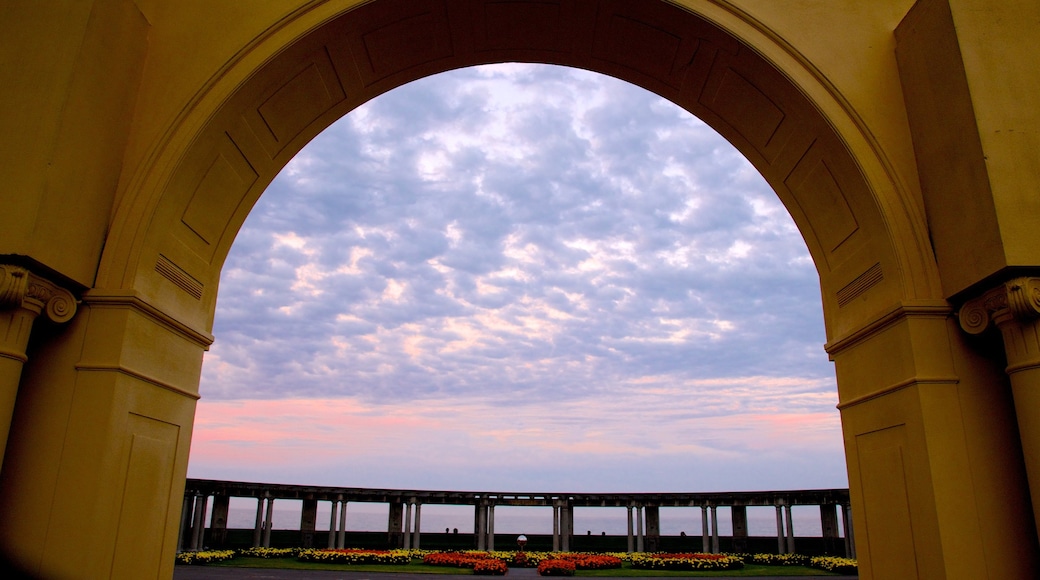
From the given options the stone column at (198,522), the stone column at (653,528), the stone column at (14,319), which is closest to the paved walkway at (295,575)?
the stone column at (198,522)

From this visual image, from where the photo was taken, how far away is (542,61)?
8.55m

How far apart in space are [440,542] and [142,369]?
99.0ft

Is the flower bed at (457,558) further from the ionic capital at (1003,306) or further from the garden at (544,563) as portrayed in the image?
the ionic capital at (1003,306)

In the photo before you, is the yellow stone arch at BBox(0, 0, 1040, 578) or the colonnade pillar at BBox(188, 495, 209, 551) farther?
the colonnade pillar at BBox(188, 495, 209, 551)

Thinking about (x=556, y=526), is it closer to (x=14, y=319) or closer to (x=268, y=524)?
(x=268, y=524)

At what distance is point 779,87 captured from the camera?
695 centimetres

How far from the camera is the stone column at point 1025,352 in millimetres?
5238

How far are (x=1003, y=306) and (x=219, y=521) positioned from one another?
30.0 meters

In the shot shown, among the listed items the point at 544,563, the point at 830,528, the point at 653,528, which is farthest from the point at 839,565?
the point at 544,563

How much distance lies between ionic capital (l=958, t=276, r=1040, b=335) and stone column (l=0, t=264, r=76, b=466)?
7890 millimetres

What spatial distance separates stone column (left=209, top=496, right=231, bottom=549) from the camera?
91.8 feet

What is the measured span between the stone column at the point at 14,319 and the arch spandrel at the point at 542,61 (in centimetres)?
75

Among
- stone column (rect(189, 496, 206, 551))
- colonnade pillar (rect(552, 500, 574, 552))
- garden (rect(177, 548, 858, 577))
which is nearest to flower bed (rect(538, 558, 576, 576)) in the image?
A: garden (rect(177, 548, 858, 577))

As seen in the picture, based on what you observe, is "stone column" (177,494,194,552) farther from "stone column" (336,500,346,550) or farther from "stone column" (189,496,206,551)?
"stone column" (336,500,346,550)
